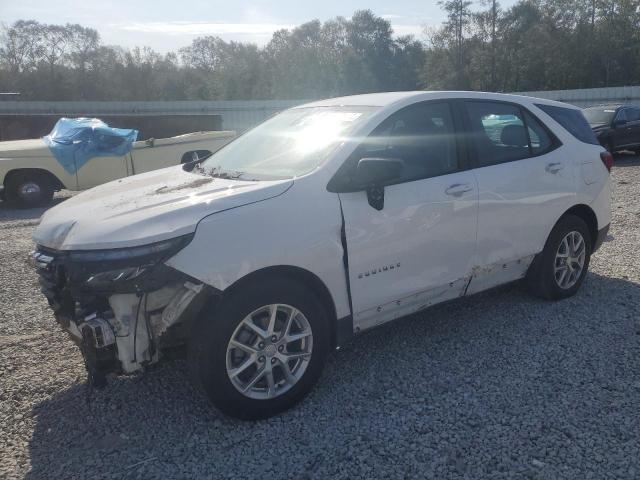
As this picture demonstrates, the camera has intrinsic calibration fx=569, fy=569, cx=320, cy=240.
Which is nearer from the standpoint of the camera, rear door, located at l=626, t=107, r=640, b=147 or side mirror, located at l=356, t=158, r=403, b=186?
side mirror, located at l=356, t=158, r=403, b=186

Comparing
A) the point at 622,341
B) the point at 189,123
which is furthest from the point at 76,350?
the point at 189,123

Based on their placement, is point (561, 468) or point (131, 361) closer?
point (561, 468)

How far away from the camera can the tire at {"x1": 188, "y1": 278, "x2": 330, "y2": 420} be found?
297cm

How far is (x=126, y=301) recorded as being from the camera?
2.91 m

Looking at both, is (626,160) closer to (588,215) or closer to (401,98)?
(588,215)

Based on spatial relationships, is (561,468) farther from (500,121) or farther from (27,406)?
(27,406)

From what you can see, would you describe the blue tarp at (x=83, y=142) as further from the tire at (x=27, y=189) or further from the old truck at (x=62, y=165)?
the tire at (x=27, y=189)

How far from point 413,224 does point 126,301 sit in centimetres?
182

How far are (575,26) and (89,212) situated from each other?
53.9m

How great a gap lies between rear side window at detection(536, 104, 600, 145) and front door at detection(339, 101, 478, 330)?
1311 mm

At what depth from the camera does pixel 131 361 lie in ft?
9.71

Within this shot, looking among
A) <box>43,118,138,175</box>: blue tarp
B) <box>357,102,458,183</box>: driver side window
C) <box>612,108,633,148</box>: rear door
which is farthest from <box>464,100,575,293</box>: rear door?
<box>612,108,633,148</box>: rear door

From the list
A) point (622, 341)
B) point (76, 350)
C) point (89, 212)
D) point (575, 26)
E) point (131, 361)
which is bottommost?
point (622, 341)

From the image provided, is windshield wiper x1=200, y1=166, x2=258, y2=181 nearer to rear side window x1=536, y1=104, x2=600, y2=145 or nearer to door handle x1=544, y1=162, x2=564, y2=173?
door handle x1=544, y1=162, x2=564, y2=173
